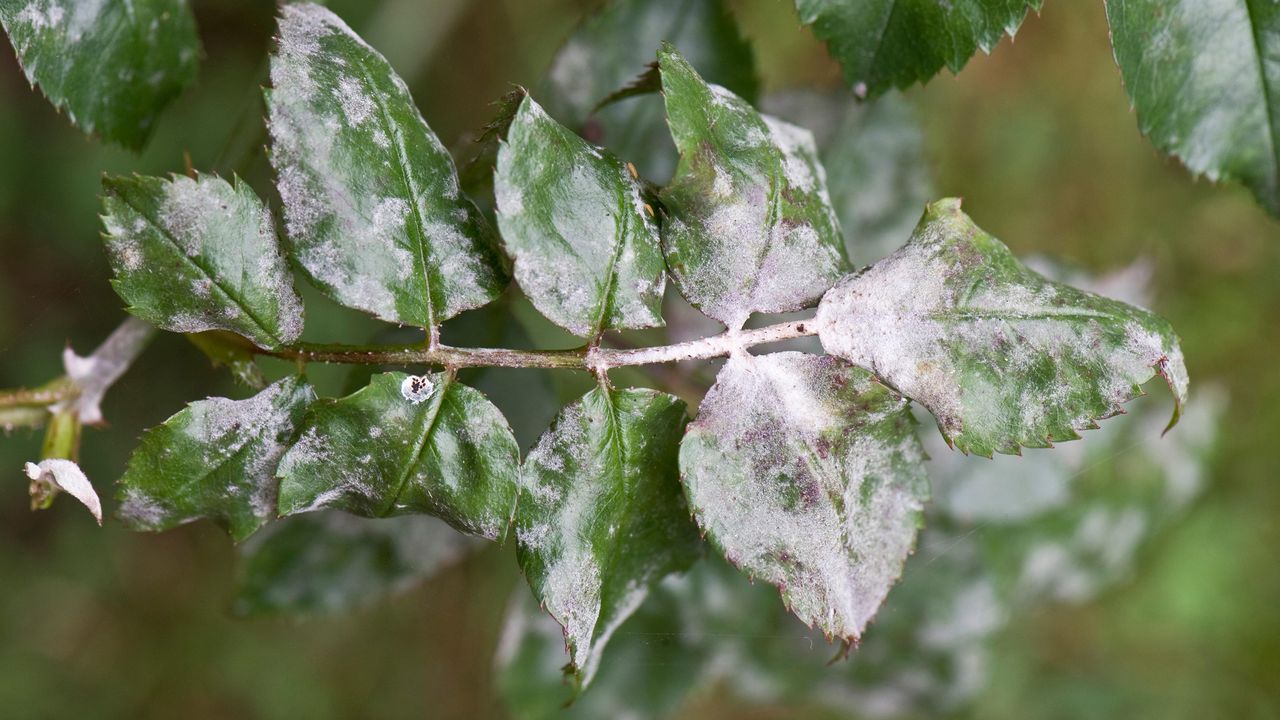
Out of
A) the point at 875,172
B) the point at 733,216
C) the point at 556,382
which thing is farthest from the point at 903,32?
the point at 556,382

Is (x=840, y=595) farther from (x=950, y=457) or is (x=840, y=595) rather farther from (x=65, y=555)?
(x=65, y=555)

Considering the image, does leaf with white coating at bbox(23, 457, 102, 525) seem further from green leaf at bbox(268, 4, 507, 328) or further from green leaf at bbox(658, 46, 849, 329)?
green leaf at bbox(658, 46, 849, 329)

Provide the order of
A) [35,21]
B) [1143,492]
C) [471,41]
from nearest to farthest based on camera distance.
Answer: [35,21] < [1143,492] < [471,41]

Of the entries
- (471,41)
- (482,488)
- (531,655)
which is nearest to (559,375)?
(531,655)

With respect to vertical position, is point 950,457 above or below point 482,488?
below

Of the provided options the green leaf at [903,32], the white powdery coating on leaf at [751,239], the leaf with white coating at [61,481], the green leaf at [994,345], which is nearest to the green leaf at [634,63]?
the green leaf at [903,32]

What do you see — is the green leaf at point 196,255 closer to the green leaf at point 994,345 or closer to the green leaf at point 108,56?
the green leaf at point 108,56

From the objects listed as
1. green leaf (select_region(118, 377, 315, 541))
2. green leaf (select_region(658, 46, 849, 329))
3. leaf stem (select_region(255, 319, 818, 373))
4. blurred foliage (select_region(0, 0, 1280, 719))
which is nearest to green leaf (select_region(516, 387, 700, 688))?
leaf stem (select_region(255, 319, 818, 373))
